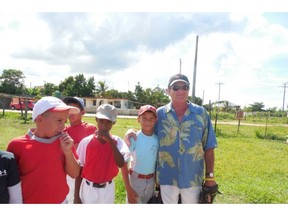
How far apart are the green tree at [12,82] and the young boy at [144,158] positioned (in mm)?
49400

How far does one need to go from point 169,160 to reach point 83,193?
2.56 feet

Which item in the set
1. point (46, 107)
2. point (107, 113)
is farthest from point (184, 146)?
point (46, 107)

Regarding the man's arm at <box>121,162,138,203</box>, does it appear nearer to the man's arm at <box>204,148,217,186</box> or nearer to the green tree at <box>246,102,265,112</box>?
the man's arm at <box>204,148,217,186</box>

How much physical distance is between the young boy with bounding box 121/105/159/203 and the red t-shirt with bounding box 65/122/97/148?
548 mm

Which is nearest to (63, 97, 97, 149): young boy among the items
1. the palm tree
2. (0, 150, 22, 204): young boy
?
(0, 150, 22, 204): young boy

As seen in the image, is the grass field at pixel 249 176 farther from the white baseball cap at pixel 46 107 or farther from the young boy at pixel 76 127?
the white baseball cap at pixel 46 107

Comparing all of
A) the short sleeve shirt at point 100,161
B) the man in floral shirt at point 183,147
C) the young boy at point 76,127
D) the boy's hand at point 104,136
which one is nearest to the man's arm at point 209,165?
the man in floral shirt at point 183,147

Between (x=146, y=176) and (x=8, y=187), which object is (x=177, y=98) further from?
(x=8, y=187)

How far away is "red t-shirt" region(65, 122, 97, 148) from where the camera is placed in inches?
117

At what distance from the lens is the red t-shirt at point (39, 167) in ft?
5.90

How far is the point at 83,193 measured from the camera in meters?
2.55

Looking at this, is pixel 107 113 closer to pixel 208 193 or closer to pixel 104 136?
pixel 104 136

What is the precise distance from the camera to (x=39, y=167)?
1.82 meters

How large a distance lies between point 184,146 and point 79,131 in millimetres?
1104
